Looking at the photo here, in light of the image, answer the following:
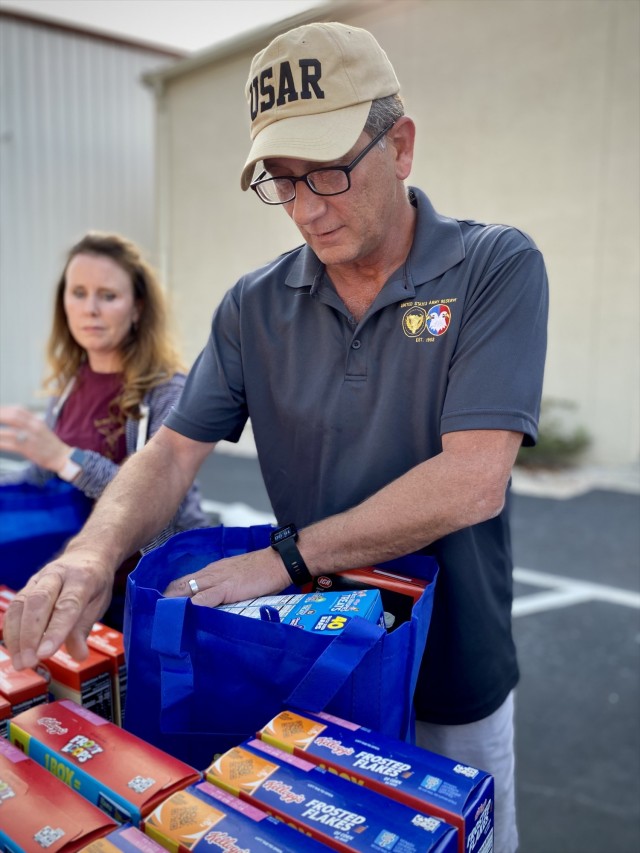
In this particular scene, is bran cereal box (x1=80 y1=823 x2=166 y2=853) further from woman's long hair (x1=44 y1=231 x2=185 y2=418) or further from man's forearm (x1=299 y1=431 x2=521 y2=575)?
woman's long hair (x1=44 y1=231 x2=185 y2=418)

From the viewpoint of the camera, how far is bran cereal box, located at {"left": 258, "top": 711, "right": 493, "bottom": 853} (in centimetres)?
75

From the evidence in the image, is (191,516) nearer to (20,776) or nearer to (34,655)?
(34,655)

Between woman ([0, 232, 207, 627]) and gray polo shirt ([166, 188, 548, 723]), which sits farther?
woman ([0, 232, 207, 627])

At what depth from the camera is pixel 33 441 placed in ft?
6.37

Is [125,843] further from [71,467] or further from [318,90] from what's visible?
[71,467]

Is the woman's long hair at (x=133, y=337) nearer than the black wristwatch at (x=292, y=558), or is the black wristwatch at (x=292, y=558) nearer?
the black wristwatch at (x=292, y=558)

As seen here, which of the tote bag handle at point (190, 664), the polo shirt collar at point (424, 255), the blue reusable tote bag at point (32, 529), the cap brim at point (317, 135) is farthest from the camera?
the blue reusable tote bag at point (32, 529)

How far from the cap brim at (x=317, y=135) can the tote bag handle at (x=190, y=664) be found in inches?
28.7

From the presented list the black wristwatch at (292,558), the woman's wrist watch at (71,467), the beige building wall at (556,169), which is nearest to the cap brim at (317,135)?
the black wristwatch at (292,558)

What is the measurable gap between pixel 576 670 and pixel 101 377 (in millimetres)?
2589

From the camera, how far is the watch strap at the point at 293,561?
117cm

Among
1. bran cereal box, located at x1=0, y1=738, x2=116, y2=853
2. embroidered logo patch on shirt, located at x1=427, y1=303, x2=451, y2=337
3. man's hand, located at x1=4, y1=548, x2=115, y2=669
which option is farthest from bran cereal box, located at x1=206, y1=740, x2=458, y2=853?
embroidered logo patch on shirt, located at x1=427, y1=303, x2=451, y2=337

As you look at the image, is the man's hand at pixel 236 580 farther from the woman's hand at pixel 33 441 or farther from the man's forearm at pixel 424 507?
the woman's hand at pixel 33 441

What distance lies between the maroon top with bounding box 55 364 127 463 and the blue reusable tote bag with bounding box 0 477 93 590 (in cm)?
25
